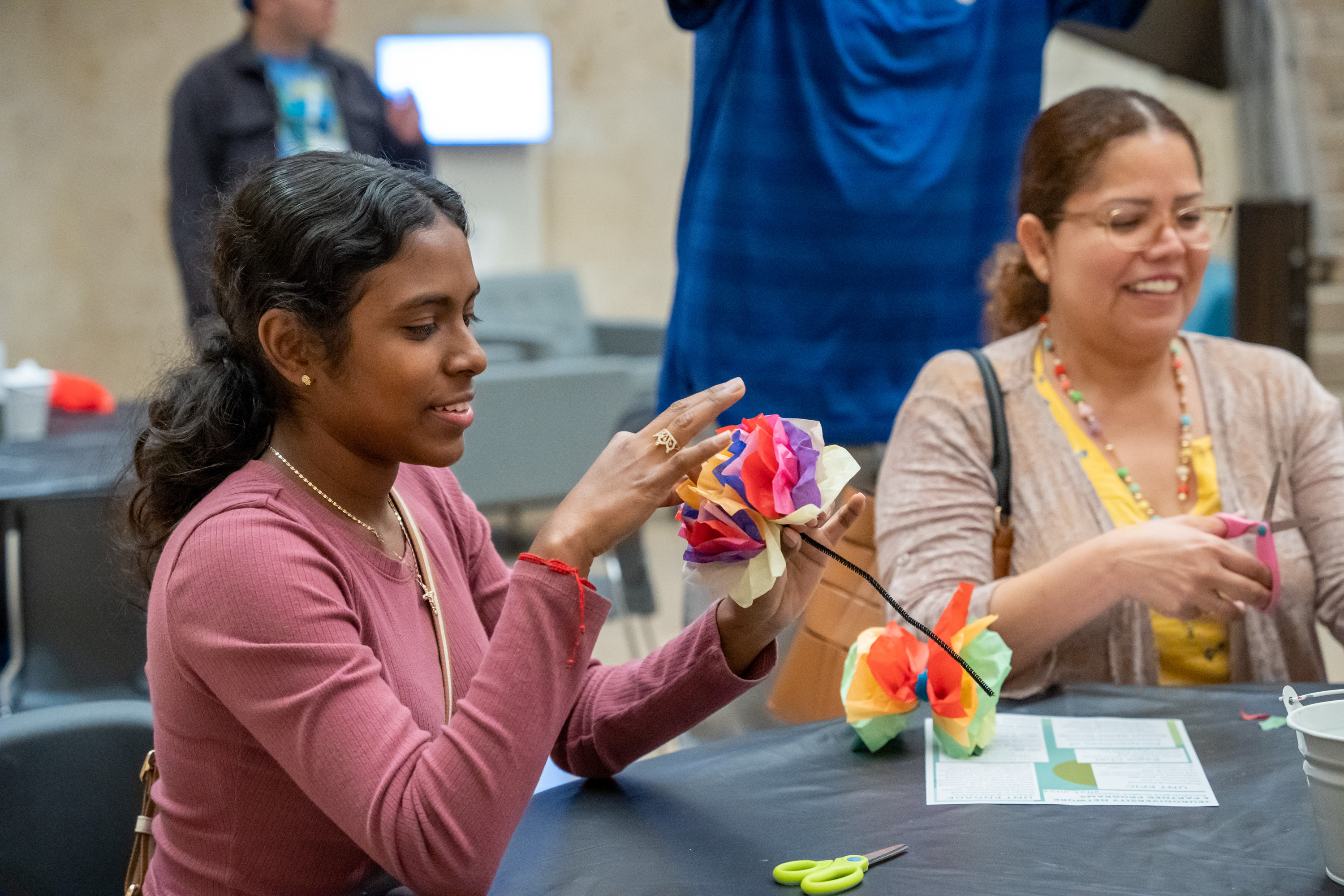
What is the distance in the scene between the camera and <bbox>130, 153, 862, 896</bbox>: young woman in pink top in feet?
3.52

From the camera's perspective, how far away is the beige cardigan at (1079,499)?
5.72ft

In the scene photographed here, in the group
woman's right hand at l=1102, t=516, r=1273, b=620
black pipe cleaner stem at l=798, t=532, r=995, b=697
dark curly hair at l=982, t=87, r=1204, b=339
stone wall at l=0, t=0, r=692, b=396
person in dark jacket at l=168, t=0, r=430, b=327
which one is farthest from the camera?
stone wall at l=0, t=0, r=692, b=396

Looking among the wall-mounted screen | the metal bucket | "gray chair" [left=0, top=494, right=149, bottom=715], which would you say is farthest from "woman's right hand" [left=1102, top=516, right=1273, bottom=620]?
the wall-mounted screen

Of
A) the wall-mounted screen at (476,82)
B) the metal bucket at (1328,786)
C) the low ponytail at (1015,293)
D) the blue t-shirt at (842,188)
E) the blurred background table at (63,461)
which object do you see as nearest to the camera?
the metal bucket at (1328,786)

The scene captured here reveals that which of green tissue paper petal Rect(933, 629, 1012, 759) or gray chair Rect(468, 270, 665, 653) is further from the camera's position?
gray chair Rect(468, 270, 665, 653)

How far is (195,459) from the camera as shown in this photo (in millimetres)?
1251

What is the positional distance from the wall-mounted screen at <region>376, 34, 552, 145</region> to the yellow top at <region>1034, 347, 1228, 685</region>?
591 centimetres

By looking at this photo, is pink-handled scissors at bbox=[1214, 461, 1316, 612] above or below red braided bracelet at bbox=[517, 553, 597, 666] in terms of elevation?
below

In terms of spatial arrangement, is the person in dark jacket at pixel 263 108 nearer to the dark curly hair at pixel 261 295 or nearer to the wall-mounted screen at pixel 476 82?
the dark curly hair at pixel 261 295

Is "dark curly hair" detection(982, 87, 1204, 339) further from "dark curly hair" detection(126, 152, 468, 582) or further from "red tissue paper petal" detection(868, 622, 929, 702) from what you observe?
"dark curly hair" detection(126, 152, 468, 582)

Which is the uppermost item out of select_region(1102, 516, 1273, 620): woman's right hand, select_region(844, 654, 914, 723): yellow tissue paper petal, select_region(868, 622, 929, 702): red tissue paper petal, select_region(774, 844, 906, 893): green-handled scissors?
select_region(1102, 516, 1273, 620): woman's right hand

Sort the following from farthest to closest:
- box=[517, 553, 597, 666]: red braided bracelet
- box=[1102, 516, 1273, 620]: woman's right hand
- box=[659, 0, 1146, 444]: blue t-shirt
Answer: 1. box=[659, 0, 1146, 444]: blue t-shirt
2. box=[1102, 516, 1273, 620]: woman's right hand
3. box=[517, 553, 597, 666]: red braided bracelet

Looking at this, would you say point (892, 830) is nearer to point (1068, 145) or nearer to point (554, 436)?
point (1068, 145)

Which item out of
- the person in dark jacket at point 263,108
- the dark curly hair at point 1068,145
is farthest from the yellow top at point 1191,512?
the person in dark jacket at point 263,108
